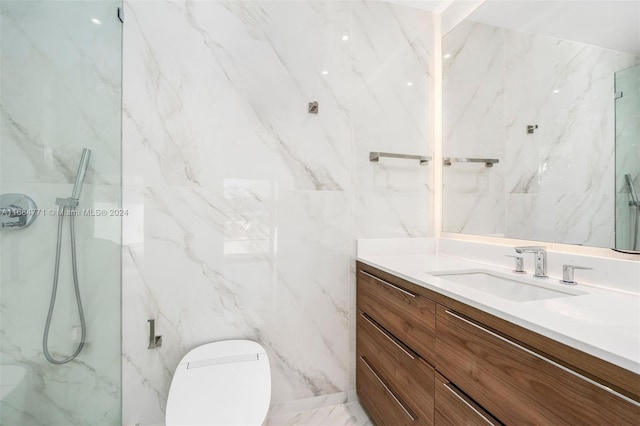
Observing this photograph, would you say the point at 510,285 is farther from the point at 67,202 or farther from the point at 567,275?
the point at 67,202

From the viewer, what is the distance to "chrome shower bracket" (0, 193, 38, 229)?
978mm

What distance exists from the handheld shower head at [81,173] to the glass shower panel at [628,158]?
208cm

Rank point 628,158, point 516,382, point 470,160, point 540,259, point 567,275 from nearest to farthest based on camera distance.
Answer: point 516,382
point 628,158
point 567,275
point 540,259
point 470,160

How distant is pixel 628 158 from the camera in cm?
97

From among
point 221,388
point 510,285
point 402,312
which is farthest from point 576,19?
point 221,388

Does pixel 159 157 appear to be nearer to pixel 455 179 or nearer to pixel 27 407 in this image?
pixel 27 407

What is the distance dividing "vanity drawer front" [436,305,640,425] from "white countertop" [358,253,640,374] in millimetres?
66

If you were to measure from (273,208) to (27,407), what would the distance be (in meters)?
1.22

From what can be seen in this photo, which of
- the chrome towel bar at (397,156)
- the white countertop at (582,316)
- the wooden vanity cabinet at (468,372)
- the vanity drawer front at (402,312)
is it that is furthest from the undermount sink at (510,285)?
the chrome towel bar at (397,156)

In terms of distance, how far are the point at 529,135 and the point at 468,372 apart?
110cm

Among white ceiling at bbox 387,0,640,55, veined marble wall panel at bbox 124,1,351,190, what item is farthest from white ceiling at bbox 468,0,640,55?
veined marble wall panel at bbox 124,1,351,190

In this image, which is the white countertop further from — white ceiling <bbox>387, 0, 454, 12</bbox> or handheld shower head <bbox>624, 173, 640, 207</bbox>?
white ceiling <bbox>387, 0, 454, 12</bbox>

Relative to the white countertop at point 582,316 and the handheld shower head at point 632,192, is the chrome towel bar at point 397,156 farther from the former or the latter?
the handheld shower head at point 632,192

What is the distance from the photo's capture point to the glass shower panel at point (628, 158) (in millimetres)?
949
